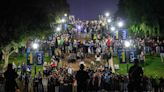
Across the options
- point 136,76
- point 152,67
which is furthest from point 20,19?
point 136,76

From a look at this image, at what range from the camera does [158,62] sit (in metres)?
51.2

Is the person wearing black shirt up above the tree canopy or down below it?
below

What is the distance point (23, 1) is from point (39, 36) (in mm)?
6343

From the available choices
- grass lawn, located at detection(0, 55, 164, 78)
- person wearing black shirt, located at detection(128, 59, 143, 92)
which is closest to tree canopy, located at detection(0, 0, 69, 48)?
grass lawn, located at detection(0, 55, 164, 78)

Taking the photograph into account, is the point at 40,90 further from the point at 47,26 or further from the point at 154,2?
the point at 154,2

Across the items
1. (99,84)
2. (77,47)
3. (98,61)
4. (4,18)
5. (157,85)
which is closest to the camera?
(157,85)

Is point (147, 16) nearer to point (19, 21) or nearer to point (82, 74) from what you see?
point (19, 21)

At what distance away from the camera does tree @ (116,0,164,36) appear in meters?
61.3

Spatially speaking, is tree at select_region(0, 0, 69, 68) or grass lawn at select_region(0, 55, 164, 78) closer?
grass lawn at select_region(0, 55, 164, 78)

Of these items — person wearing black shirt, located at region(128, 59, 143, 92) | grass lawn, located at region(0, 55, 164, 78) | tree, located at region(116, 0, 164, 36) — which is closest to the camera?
person wearing black shirt, located at region(128, 59, 143, 92)

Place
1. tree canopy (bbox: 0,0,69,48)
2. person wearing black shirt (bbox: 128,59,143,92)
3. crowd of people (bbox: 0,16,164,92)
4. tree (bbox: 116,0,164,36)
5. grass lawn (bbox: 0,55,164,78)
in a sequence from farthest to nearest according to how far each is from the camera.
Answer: tree (bbox: 116,0,164,36), tree canopy (bbox: 0,0,69,48), grass lawn (bbox: 0,55,164,78), crowd of people (bbox: 0,16,164,92), person wearing black shirt (bbox: 128,59,143,92)

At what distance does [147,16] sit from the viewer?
63.0 m

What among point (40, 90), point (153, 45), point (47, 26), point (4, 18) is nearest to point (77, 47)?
point (47, 26)

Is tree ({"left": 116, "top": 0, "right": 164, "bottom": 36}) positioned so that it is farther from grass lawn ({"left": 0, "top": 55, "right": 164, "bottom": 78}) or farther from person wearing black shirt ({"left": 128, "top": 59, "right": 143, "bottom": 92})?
person wearing black shirt ({"left": 128, "top": 59, "right": 143, "bottom": 92})
